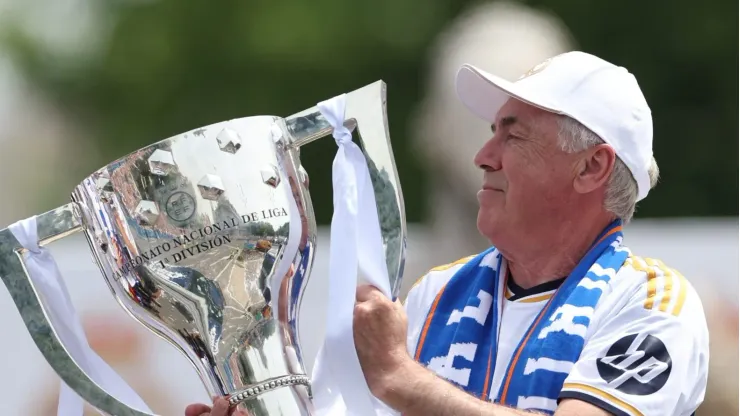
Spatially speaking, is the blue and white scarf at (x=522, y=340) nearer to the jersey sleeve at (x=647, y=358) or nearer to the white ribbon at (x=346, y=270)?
the jersey sleeve at (x=647, y=358)

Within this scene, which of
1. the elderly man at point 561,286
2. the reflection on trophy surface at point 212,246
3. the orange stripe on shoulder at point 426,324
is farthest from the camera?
the orange stripe on shoulder at point 426,324

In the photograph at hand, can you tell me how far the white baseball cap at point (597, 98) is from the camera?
124 inches

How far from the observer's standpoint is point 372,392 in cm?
281

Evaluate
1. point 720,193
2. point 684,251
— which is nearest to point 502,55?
point 684,251

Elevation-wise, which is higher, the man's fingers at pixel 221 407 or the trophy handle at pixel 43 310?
the trophy handle at pixel 43 310

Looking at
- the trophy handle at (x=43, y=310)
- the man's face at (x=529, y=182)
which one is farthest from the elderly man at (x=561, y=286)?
the trophy handle at (x=43, y=310)

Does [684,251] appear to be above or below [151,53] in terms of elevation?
below

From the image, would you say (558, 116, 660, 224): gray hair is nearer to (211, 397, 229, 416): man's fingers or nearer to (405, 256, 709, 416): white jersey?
(405, 256, 709, 416): white jersey

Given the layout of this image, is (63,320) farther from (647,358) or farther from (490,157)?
(647,358)

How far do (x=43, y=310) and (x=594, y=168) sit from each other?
1.26 meters

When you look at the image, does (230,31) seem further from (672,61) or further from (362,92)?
(362,92)

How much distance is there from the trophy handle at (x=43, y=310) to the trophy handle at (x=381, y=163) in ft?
1.62

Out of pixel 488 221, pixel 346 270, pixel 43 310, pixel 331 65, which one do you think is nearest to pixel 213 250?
pixel 346 270

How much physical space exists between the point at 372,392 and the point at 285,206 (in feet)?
1.35
